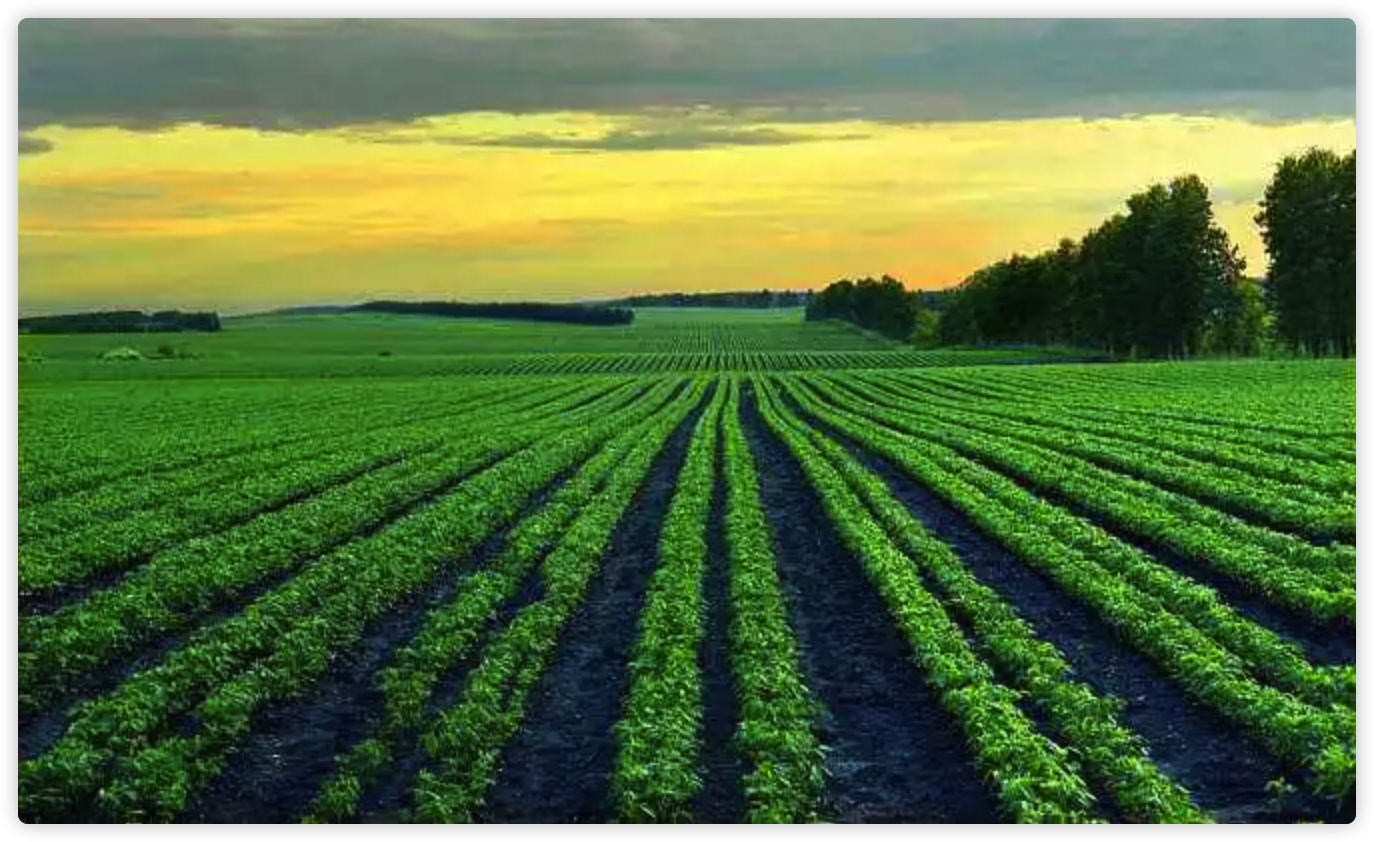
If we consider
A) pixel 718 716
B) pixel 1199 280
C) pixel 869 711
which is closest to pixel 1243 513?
pixel 869 711

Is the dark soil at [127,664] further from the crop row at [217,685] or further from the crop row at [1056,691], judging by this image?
the crop row at [1056,691]

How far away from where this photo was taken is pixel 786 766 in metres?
11.4

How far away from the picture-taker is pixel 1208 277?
302ft

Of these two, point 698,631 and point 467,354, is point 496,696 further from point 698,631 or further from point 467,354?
point 467,354

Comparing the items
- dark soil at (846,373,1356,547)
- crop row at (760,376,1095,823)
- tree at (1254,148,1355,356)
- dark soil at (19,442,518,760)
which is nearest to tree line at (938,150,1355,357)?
tree at (1254,148,1355,356)

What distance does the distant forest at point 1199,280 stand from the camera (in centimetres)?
8025

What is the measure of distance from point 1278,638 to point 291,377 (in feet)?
297

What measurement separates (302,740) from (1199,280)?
90.6 metres

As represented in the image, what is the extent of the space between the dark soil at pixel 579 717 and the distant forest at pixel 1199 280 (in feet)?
239

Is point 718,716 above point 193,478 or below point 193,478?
below

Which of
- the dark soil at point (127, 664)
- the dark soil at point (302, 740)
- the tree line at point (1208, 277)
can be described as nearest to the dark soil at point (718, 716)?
the dark soil at point (302, 740)

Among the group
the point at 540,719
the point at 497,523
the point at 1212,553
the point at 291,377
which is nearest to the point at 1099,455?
the point at 1212,553

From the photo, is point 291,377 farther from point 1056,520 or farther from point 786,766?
point 786,766
